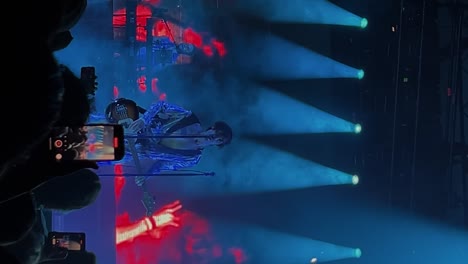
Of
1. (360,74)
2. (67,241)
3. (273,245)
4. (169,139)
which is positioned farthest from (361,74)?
(67,241)

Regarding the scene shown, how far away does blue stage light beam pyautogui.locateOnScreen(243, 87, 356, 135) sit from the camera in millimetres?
6512

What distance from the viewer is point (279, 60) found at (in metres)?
6.55

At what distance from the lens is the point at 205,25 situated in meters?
6.61

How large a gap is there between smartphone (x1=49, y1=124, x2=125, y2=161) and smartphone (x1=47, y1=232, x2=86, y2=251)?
1404 millimetres

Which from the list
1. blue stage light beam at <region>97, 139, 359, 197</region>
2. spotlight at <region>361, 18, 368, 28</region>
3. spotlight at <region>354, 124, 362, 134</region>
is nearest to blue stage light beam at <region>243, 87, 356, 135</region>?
blue stage light beam at <region>97, 139, 359, 197</region>

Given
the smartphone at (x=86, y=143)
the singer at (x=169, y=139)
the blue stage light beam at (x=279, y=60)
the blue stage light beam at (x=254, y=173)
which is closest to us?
the smartphone at (x=86, y=143)

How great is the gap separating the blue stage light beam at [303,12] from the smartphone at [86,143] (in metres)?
4.66

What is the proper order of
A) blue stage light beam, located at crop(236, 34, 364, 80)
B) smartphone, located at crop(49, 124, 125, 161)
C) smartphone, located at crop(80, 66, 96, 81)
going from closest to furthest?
smartphone, located at crop(49, 124, 125, 161) < smartphone, located at crop(80, 66, 96, 81) < blue stage light beam, located at crop(236, 34, 364, 80)

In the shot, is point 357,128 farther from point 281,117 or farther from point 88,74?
point 88,74

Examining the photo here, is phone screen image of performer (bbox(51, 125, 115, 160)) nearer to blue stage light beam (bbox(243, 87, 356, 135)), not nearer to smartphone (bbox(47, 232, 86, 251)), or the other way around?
smartphone (bbox(47, 232, 86, 251))

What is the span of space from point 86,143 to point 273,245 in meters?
5.10

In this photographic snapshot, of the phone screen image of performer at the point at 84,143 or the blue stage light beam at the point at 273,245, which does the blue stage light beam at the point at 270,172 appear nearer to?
the blue stage light beam at the point at 273,245

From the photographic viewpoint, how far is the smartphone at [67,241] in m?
3.06

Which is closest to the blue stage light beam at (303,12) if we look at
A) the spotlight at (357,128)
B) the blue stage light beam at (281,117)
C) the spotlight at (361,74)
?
the spotlight at (361,74)
